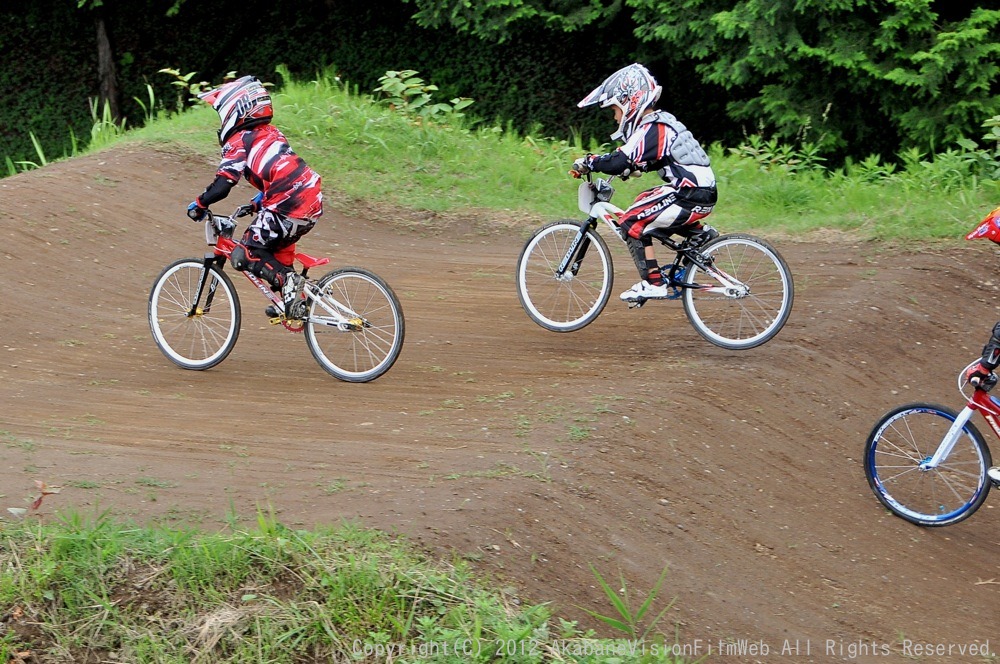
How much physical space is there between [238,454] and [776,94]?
11.7m

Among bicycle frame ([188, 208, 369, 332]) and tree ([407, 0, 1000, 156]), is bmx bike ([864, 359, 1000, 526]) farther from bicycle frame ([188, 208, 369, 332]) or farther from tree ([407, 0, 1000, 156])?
tree ([407, 0, 1000, 156])

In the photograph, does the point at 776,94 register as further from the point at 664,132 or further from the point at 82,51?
the point at 82,51

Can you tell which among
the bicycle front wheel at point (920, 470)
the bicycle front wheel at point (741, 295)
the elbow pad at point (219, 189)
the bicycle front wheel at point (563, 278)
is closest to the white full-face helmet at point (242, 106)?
the elbow pad at point (219, 189)

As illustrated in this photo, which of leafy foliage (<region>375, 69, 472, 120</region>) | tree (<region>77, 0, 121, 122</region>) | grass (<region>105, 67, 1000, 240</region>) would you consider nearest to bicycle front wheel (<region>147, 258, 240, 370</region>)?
grass (<region>105, 67, 1000, 240</region>)

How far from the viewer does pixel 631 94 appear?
26.3ft

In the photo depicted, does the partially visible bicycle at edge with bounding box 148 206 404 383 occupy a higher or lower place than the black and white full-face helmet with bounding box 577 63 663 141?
lower

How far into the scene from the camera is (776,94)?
15.8 metres

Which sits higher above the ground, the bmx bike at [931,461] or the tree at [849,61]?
the tree at [849,61]

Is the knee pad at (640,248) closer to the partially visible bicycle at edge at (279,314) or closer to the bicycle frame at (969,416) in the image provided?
the partially visible bicycle at edge at (279,314)

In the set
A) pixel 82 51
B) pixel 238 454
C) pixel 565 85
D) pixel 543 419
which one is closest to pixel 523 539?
pixel 543 419

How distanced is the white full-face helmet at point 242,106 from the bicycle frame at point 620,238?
2.39 meters

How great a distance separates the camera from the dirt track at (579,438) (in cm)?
546

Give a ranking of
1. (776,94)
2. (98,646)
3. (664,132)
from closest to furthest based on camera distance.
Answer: (98,646) < (664,132) < (776,94)

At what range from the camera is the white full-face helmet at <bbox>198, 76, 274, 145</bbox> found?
7793mm
